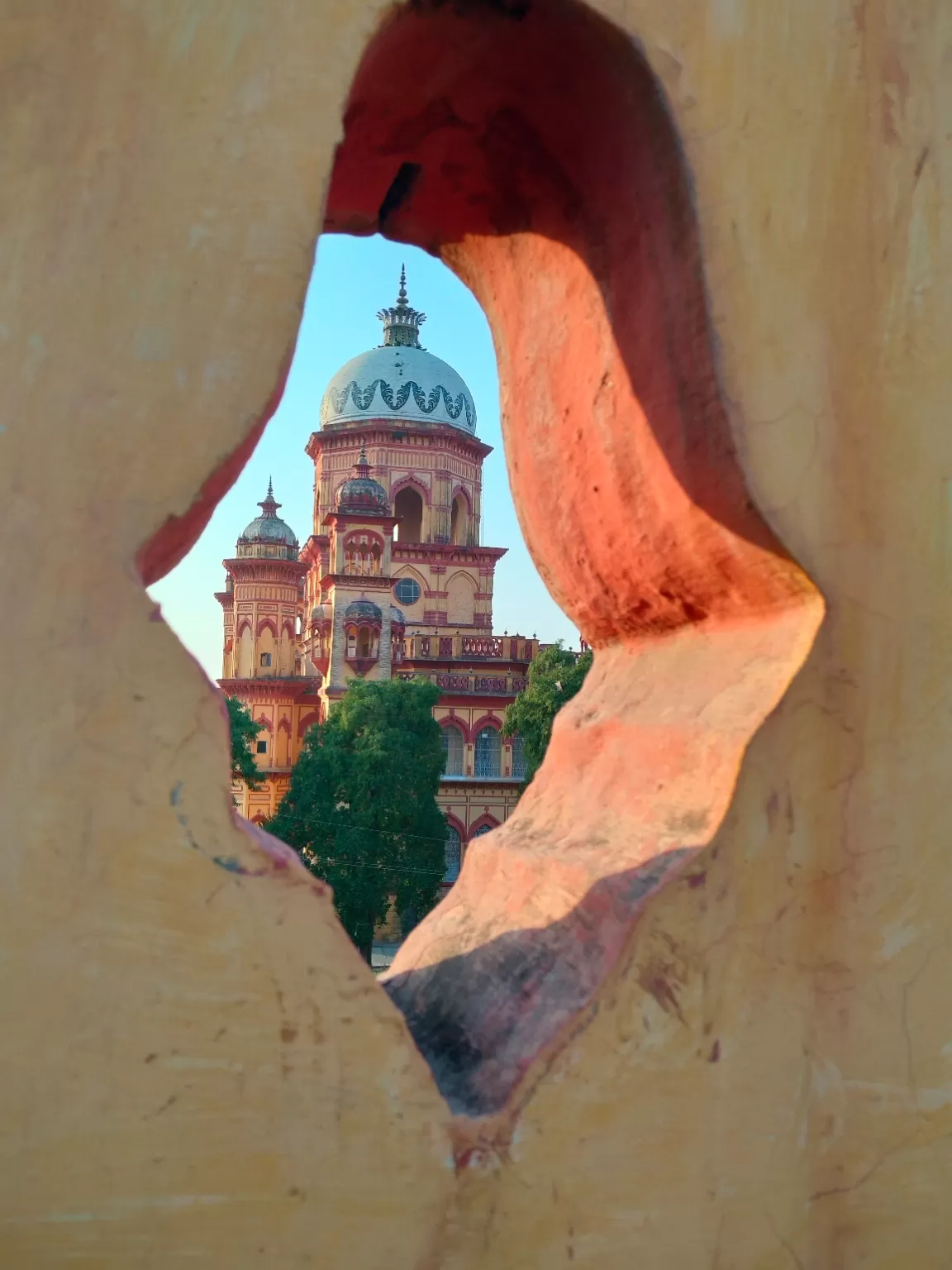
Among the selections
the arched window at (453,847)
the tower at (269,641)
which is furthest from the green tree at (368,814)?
the tower at (269,641)

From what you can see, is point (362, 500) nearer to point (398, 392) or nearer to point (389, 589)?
point (389, 589)

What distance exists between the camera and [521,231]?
164cm

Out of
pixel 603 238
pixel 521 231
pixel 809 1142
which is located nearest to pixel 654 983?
pixel 809 1142

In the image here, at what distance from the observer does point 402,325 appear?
105 feet

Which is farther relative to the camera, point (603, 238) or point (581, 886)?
point (603, 238)

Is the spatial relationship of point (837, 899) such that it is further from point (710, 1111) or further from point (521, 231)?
point (521, 231)

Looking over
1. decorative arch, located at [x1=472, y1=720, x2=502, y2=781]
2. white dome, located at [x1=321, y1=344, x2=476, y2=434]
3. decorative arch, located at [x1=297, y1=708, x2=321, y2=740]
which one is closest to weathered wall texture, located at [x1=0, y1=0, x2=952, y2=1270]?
decorative arch, located at [x1=472, y1=720, x2=502, y2=781]

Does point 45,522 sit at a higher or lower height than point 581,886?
higher

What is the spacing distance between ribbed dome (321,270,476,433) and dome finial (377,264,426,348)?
90cm

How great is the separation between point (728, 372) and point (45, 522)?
2.59 feet

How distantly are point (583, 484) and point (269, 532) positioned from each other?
84.9 ft

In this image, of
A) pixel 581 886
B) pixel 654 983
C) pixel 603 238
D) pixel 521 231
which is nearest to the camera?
pixel 654 983

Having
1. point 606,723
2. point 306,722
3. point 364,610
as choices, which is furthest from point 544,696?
point 606,723

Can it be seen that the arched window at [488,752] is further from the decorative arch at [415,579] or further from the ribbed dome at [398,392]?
the ribbed dome at [398,392]
